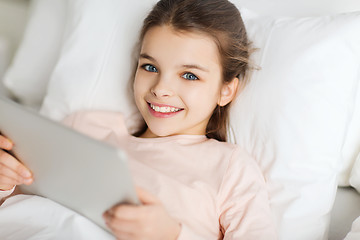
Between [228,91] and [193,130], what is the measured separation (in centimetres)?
16

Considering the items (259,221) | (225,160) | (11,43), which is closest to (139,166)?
(225,160)

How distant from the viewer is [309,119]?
0.96 m

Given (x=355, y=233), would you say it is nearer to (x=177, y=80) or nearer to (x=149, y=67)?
(x=177, y=80)

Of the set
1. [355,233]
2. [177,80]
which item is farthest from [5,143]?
[355,233]

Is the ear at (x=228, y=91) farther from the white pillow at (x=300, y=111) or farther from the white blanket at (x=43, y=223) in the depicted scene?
the white blanket at (x=43, y=223)

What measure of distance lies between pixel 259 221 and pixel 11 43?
1.31m

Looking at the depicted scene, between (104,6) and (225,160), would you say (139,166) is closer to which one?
(225,160)

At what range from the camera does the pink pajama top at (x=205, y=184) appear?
914mm

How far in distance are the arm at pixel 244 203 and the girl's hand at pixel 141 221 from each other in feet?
0.65

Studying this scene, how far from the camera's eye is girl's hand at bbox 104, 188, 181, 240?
67 centimetres

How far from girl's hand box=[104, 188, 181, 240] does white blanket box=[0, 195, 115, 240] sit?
114mm

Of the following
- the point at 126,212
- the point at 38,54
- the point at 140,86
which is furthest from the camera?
the point at 38,54

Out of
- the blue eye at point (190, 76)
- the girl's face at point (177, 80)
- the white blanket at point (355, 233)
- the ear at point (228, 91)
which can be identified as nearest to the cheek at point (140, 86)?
the girl's face at point (177, 80)

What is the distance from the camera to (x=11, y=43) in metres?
1.61
